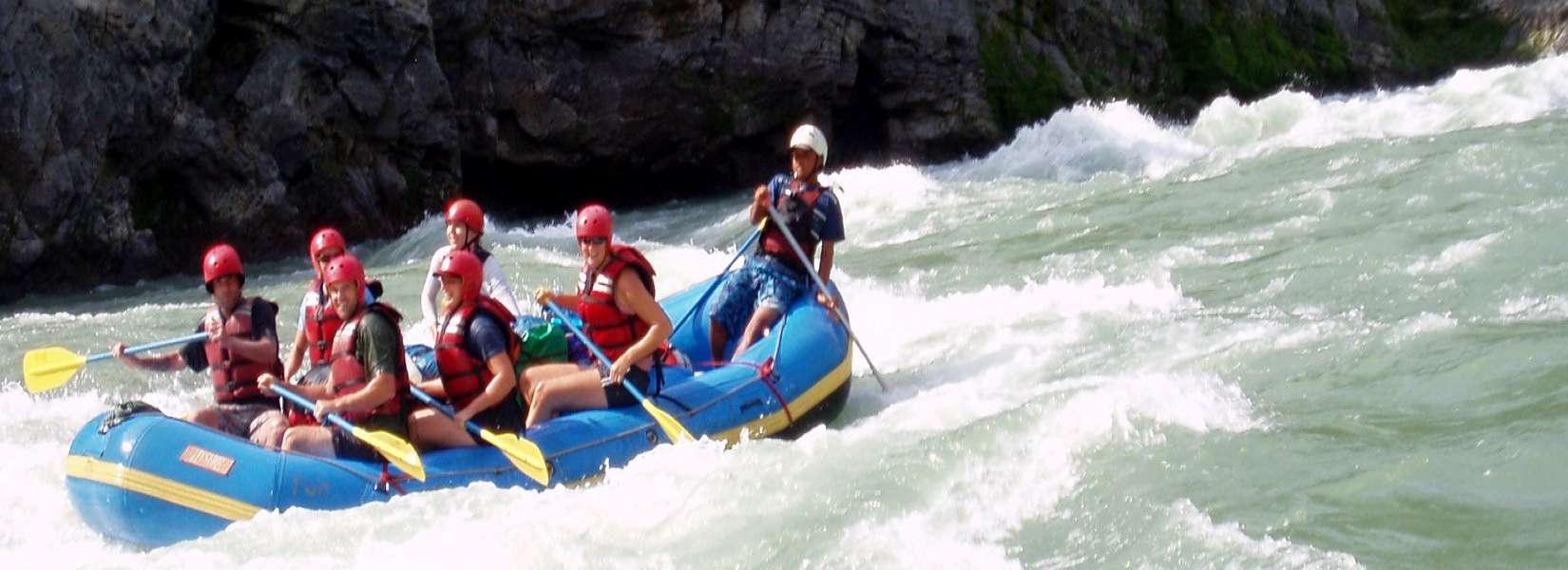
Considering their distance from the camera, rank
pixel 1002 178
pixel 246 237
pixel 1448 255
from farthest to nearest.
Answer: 1. pixel 1002 178
2. pixel 246 237
3. pixel 1448 255

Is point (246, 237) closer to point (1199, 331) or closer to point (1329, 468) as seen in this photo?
point (1199, 331)

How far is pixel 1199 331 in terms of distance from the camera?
838cm

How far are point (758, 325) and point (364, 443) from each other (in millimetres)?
2222

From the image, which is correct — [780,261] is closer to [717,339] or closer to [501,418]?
[717,339]

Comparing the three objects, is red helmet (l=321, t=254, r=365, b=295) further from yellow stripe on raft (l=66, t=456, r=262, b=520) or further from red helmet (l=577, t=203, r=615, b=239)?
red helmet (l=577, t=203, r=615, b=239)

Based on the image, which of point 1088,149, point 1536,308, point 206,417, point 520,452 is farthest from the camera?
point 1088,149

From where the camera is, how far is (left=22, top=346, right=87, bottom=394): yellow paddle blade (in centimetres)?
726

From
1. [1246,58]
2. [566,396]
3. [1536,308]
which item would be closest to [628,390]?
[566,396]

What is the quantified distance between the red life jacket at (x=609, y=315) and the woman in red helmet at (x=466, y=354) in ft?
2.13

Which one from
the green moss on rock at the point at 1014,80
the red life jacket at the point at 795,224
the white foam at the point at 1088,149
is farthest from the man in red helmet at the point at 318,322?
the green moss on rock at the point at 1014,80

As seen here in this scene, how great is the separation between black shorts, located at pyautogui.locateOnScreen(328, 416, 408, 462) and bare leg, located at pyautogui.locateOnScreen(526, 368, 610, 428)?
0.58 m

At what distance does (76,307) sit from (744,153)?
814 cm

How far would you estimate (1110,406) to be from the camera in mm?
6547

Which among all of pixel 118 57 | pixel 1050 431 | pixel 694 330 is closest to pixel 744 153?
pixel 118 57
